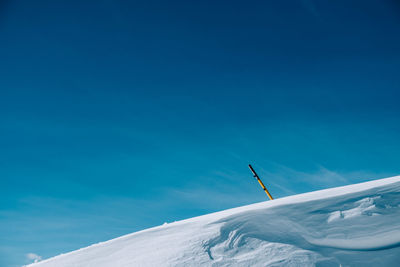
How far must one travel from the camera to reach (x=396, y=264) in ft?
9.58

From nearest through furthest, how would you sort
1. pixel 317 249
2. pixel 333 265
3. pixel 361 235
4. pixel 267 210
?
pixel 333 265, pixel 317 249, pixel 361 235, pixel 267 210

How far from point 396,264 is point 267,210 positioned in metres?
1.51

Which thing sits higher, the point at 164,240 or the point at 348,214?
the point at 164,240

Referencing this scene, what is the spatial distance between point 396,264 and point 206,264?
215 cm

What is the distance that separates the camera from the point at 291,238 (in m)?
3.24

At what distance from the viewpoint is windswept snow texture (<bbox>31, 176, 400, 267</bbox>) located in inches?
118

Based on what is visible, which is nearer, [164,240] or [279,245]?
[279,245]

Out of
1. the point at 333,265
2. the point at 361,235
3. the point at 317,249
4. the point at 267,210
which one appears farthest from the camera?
the point at 267,210

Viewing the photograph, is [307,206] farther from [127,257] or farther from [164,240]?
[127,257]

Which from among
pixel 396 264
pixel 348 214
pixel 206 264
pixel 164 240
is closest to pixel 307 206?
pixel 348 214

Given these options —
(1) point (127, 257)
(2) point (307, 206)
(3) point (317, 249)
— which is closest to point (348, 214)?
(2) point (307, 206)

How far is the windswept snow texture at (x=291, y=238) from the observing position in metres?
3.00

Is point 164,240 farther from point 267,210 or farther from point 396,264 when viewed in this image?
point 396,264

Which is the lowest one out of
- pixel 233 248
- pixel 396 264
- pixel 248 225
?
pixel 396 264
